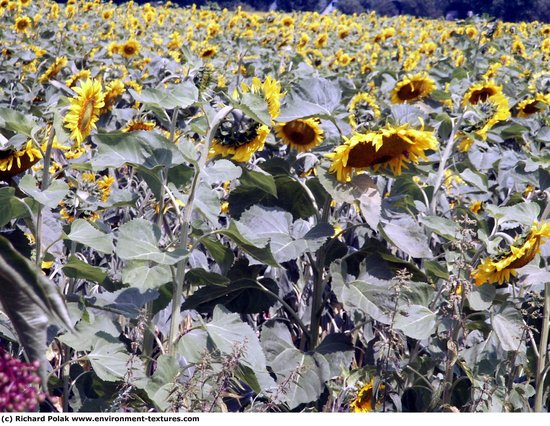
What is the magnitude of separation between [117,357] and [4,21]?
6353 millimetres

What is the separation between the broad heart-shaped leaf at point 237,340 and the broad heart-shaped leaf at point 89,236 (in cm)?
28

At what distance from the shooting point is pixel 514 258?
6.15 ft

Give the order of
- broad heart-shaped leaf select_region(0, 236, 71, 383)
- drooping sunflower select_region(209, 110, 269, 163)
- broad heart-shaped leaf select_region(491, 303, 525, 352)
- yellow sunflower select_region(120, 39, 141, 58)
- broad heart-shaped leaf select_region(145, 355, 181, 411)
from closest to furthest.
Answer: broad heart-shaped leaf select_region(0, 236, 71, 383) < broad heart-shaped leaf select_region(145, 355, 181, 411) < broad heart-shaped leaf select_region(491, 303, 525, 352) < drooping sunflower select_region(209, 110, 269, 163) < yellow sunflower select_region(120, 39, 141, 58)

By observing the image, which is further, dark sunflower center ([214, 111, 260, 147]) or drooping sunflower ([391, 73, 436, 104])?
drooping sunflower ([391, 73, 436, 104])

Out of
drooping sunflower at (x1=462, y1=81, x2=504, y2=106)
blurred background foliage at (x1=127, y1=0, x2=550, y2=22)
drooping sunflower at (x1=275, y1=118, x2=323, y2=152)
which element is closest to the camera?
drooping sunflower at (x1=275, y1=118, x2=323, y2=152)

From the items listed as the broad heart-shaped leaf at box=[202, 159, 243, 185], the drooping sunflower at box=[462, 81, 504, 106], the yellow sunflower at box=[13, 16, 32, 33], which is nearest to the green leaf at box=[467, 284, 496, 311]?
the broad heart-shaped leaf at box=[202, 159, 243, 185]

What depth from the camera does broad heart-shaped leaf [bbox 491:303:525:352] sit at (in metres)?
1.93

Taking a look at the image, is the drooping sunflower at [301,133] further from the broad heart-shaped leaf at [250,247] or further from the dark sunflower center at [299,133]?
the broad heart-shaped leaf at [250,247]

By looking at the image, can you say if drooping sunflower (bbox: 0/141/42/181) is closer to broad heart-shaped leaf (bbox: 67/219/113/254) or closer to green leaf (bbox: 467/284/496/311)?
broad heart-shaped leaf (bbox: 67/219/113/254)

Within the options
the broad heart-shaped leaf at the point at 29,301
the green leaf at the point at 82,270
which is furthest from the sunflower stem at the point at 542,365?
the broad heart-shaped leaf at the point at 29,301

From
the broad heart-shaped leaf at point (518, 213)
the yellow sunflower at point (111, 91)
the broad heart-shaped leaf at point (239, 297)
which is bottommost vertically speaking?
the broad heart-shaped leaf at point (239, 297)

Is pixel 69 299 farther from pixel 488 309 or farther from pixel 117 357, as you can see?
pixel 488 309

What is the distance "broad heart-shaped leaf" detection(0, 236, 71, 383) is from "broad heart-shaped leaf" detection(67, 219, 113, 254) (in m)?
1.07

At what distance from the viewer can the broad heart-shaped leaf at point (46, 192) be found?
161 centimetres
